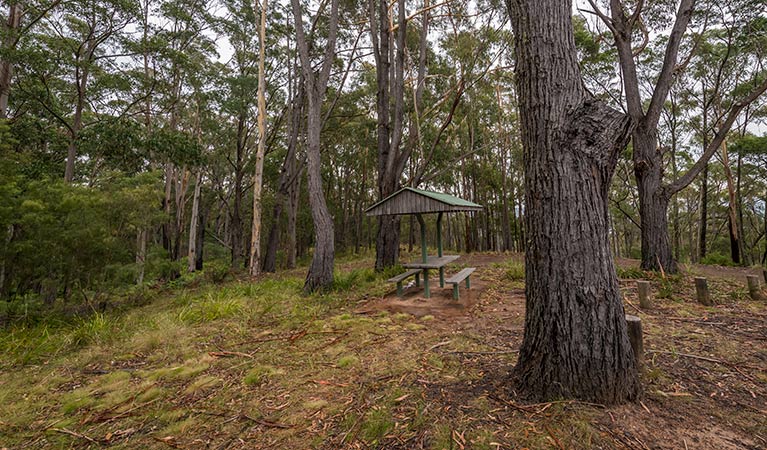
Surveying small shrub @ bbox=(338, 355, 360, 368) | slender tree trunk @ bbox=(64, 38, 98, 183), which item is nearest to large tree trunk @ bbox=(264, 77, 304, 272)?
slender tree trunk @ bbox=(64, 38, 98, 183)

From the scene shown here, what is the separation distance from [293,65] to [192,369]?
13.4 meters

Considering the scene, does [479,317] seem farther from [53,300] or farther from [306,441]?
[53,300]

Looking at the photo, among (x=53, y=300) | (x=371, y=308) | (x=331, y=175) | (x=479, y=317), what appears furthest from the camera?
(x=331, y=175)

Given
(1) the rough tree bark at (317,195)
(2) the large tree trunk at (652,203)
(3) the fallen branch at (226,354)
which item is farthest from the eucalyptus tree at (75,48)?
(2) the large tree trunk at (652,203)

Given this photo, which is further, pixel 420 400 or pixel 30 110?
pixel 30 110

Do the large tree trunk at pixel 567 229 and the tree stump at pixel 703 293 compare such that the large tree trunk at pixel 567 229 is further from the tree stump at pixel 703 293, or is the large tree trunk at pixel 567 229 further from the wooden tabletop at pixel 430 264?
the tree stump at pixel 703 293

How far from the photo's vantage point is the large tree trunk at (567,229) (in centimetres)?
200

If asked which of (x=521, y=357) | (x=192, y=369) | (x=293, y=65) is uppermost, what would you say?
(x=293, y=65)

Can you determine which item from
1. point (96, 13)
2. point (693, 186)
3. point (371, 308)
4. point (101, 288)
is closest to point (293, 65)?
point (96, 13)

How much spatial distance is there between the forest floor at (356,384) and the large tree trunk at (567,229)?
0.65 ft

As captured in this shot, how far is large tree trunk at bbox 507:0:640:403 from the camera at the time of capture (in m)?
2.00

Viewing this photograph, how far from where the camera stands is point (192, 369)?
2.98 m

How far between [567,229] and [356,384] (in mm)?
1995

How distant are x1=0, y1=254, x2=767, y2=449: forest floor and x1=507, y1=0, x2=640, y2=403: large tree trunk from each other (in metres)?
0.20
